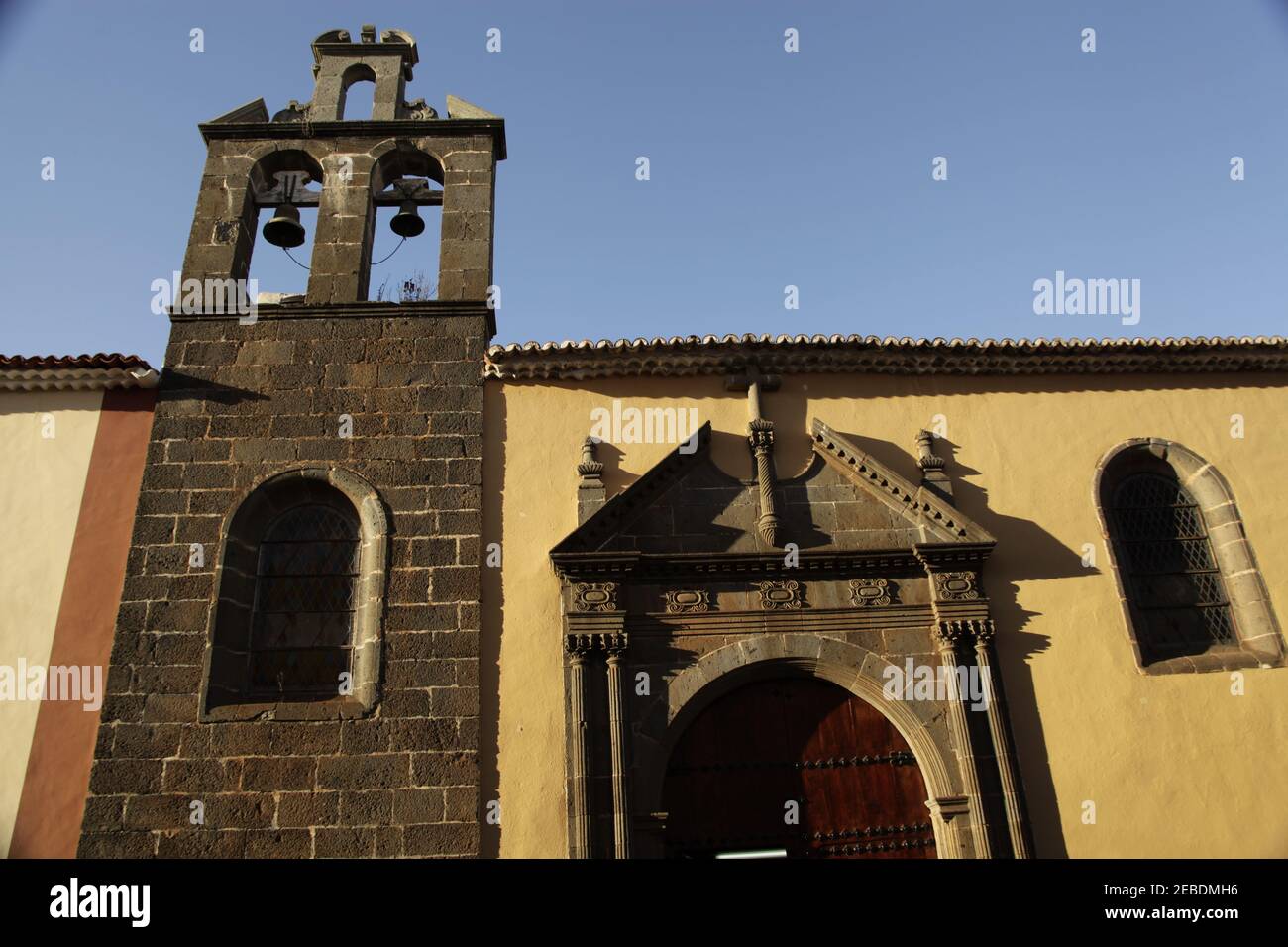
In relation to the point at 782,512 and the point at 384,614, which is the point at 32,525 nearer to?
the point at 384,614

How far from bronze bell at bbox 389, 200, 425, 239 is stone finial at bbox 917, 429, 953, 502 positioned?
525 cm

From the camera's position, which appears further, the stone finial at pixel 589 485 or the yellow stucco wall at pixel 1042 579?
the stone finial at pixel 589 485

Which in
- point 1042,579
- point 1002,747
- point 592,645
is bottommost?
point 1002,747

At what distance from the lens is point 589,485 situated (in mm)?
8258

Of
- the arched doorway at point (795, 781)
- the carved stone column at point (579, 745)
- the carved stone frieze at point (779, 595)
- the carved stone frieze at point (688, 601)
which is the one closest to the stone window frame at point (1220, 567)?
the arched doorway at point (795, 781)

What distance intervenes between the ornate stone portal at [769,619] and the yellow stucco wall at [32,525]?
3.99 m

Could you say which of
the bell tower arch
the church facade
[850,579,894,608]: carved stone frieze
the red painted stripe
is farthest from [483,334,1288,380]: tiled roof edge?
the red painted stripe

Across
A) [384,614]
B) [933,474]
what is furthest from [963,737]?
[384,614]

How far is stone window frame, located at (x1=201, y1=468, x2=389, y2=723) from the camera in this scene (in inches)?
291

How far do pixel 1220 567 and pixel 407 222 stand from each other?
8116 mm

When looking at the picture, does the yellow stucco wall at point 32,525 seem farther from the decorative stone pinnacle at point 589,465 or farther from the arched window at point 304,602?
the decorative stone pinnacle at point 589,465

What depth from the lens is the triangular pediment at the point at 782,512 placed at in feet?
26.4

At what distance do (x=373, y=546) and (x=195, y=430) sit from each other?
1952 mm

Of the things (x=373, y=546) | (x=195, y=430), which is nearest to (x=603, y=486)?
(x=373, y=546)
